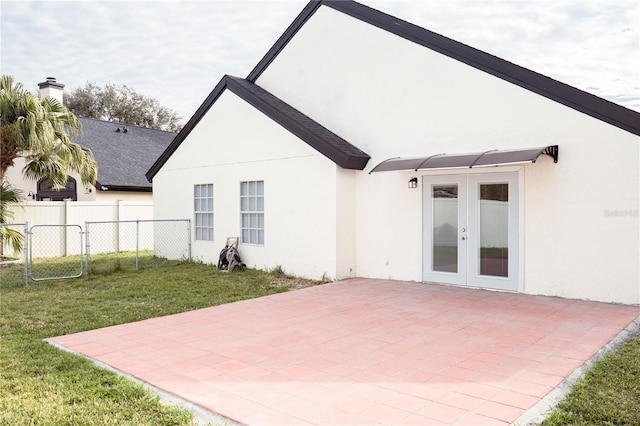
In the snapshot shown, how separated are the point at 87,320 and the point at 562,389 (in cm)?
640

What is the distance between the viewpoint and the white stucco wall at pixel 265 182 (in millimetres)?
10898

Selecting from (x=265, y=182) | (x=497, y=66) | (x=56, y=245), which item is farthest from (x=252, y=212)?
(x=56, y=245)

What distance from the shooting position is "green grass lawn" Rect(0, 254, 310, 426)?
157 inches

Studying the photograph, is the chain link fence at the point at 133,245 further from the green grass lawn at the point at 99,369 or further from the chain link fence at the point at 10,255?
the green grass lawn at the point at 99,369

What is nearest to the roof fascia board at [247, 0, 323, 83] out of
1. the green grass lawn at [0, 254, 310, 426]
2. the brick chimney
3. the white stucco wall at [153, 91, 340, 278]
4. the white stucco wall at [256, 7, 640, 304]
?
the white stucco wall at [256, 7, 640, 304]

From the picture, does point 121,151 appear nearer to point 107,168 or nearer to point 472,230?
point 107,168

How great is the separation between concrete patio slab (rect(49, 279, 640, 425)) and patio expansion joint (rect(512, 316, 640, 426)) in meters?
0.06

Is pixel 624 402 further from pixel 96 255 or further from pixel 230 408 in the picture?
pixel 96 255

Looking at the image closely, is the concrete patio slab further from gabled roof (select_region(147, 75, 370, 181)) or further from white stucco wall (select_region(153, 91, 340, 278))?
gabled roof (select_region(147, 75, 370, 181))

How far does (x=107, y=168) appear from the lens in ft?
63.9

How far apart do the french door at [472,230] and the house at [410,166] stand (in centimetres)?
2

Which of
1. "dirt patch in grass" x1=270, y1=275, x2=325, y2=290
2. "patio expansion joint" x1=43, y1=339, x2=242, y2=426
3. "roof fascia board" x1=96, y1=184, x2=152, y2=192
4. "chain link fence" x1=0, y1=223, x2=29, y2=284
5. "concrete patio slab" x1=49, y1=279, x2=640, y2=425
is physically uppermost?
"roof fascia board" x1=96, y1=184, x2=152, y2=192

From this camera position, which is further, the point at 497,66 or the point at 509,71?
the point at 497,66

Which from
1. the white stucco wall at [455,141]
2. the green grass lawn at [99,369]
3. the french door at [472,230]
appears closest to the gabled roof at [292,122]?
the white stucco wall at [455,141]
